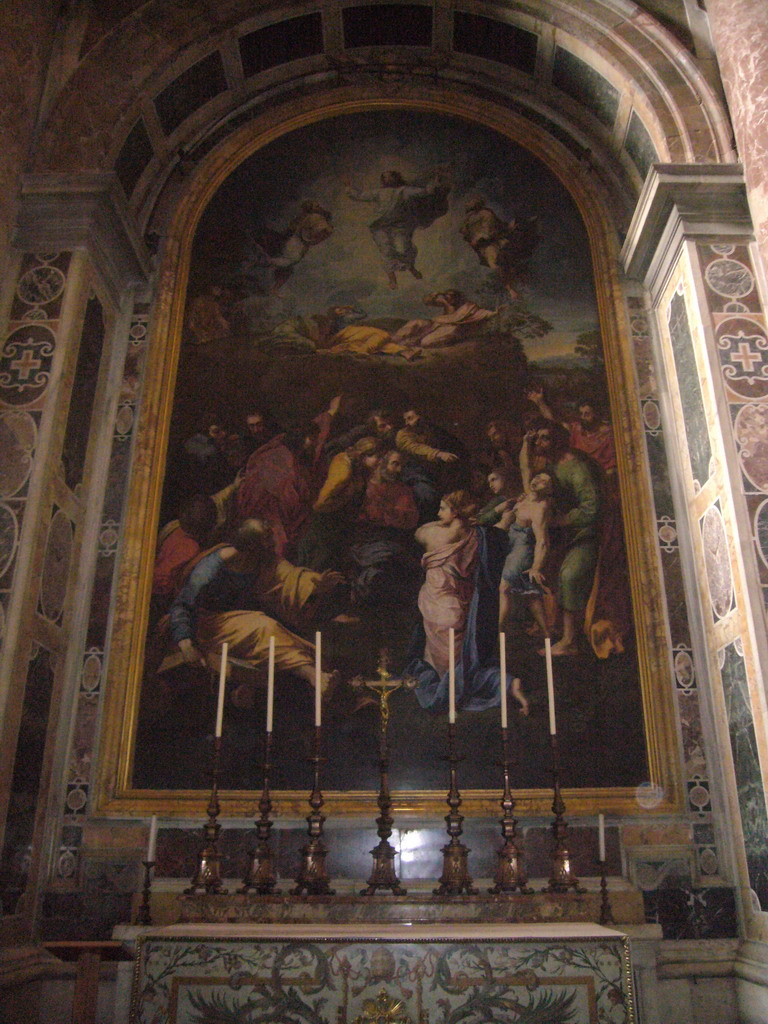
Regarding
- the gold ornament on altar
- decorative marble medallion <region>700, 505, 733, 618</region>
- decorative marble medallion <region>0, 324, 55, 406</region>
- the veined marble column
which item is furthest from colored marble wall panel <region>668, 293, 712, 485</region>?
decorative marble medallion <region>0, 324, 55, 406</region>

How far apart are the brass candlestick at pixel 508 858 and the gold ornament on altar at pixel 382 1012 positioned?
142 cm

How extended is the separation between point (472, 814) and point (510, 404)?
125 inches

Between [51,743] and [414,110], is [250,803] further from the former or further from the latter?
[414,110]

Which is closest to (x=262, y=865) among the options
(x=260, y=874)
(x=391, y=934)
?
(x=260, y=874)

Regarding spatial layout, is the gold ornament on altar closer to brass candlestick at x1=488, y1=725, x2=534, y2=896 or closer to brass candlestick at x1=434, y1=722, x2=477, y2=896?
brass candlestick at x1=434, y1=722, x2=477, y2=896

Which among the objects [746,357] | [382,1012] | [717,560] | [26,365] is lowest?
[382,1012]

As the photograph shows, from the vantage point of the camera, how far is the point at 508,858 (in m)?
5.39

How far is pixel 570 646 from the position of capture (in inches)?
266

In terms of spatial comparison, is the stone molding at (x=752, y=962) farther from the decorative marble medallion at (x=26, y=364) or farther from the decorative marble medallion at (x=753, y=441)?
the decorative marble medallion at (x=26, y=364)

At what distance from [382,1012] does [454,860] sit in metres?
1.48

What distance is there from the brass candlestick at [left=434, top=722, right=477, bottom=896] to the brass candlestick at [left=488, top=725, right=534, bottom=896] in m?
0.16

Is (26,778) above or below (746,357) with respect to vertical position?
below

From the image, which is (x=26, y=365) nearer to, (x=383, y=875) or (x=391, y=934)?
(x=383, y=875)

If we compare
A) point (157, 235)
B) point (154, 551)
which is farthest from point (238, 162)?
point (154, 551)
